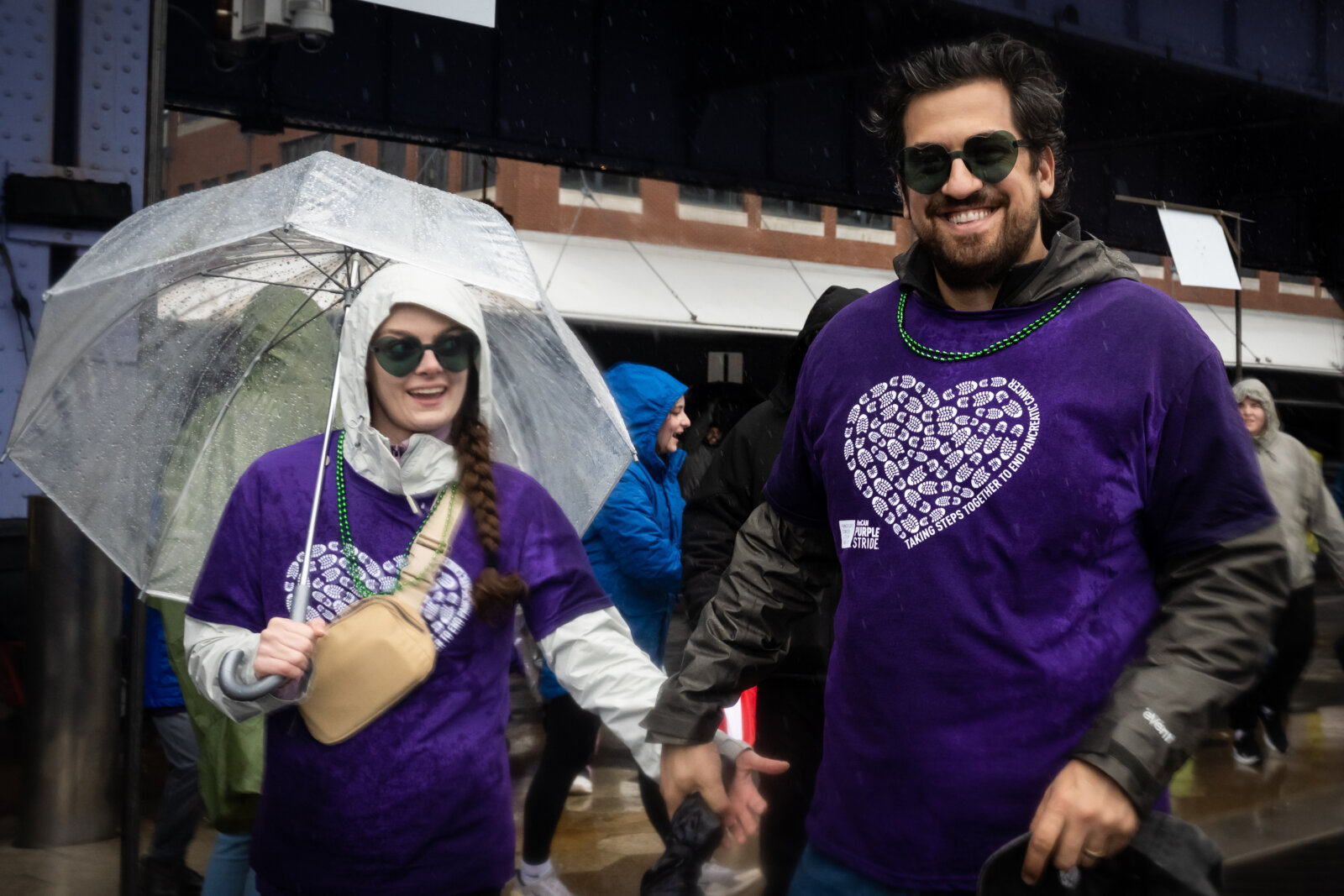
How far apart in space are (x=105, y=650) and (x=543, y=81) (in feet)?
19.7

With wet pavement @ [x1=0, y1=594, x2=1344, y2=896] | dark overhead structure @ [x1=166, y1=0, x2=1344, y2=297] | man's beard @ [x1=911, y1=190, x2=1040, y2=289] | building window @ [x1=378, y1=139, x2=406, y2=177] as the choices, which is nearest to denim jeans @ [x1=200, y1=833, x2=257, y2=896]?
wet pavement @ [x1=0, y1=594, x2=1344, y2=896]

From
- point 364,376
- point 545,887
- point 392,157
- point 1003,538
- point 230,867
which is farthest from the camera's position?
point 392,157

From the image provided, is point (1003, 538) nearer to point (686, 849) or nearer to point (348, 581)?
point (686, 849)

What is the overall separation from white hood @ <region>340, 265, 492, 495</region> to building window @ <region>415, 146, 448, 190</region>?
2023 centimetres

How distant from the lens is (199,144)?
118ft

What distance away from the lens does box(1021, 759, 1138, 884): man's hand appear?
6.72 feet

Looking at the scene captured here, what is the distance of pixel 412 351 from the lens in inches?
114

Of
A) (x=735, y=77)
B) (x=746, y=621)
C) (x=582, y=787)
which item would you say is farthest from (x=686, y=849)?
(x=735, y=77)

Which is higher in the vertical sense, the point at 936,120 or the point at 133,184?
the point at 133,184

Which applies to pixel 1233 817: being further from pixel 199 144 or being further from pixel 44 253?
pixel 199 144

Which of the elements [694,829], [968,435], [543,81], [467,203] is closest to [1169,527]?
[968,435]

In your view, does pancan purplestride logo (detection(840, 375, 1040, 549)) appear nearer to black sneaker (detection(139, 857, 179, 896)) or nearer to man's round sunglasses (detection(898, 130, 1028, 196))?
man's round sunglasses (detection(898, 130, 1028, 196))

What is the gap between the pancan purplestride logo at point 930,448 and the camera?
7.55 ft

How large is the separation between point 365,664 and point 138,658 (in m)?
1.71
